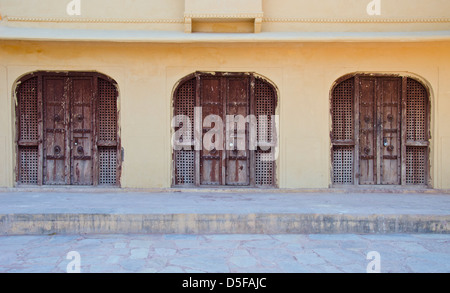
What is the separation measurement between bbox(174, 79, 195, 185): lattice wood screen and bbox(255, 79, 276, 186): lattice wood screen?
145 centimetres

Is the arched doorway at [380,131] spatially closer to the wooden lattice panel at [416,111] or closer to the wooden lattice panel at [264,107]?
the wooden lattice panel at [416,111]

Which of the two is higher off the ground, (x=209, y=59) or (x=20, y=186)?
(x=209, y=59)

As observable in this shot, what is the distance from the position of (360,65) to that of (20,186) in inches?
310

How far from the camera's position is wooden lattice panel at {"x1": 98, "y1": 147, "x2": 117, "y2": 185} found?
908 centimetres

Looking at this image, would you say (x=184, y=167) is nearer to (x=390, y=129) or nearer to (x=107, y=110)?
(x=107, y=110)

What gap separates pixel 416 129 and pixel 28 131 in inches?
340

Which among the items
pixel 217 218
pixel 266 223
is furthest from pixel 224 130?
pixel 266 223

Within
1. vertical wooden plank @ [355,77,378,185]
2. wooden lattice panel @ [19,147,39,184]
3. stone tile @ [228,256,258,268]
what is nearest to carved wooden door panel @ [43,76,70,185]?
wooden lattice panel @ [19,147,39,184]

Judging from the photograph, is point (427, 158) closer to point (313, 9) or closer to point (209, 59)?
point (313, 9)

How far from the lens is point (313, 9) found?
349 inches
